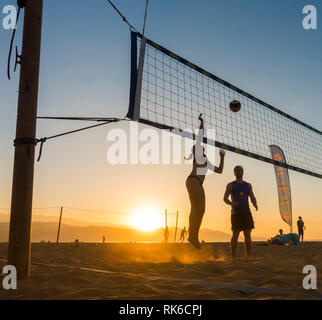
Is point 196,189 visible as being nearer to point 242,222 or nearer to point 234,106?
point 242,222

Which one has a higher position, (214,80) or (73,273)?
(214,80)

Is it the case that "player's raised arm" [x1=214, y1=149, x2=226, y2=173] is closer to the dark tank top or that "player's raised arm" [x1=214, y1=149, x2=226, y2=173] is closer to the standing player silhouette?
the standing player silhouette

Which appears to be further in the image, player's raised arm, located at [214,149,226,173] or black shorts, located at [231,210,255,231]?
black shorts, located at [231,210,255,231]

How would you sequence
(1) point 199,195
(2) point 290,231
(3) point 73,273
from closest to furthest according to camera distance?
(3) point 73,273, (1) point 199,195, (2) point 290,231

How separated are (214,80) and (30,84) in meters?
3.81

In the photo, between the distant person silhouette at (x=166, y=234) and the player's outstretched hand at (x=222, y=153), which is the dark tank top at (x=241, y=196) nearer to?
the player's outstretched hand at (x=222, y=153)

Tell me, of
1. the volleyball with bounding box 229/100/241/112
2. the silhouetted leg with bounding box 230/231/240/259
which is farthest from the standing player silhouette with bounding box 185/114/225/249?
the volleyball with bounding box 229/100/241/112

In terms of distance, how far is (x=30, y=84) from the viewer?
3484mm

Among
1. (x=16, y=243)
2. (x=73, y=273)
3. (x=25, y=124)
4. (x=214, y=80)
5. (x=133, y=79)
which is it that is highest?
(x=214, y=80)

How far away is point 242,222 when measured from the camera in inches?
222

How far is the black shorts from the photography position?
5637 millimetres
